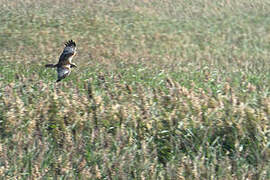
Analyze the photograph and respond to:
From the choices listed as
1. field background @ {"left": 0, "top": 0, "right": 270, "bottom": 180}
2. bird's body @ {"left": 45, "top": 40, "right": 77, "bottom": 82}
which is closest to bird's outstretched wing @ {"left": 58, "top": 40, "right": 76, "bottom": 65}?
bird's body @ {"left": 45, "top": 40, "right": 77, "bottom": 82}

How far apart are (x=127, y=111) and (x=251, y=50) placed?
14.1 metres

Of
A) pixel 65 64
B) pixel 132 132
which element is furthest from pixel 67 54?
pixel 132 132

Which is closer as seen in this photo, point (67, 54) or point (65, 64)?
point (65, 64)

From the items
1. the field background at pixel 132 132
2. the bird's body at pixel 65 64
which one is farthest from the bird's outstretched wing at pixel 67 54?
the field background at pixel 132 132

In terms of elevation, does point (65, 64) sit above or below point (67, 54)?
below

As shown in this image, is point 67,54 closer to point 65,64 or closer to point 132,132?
point 65,64

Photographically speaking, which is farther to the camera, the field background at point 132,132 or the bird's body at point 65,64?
the bird's body at point 65,64

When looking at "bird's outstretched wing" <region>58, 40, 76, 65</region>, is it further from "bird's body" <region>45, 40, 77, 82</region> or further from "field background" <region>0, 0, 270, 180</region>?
"field background" <region>0, 0, 270, 180</region>

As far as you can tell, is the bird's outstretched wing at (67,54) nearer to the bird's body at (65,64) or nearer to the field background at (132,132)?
the bird's body at (65,64)

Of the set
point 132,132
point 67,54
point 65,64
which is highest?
point 67,54

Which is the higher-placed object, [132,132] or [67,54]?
[67,54]

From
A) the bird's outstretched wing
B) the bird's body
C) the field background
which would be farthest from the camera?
the bird's outstretched wing

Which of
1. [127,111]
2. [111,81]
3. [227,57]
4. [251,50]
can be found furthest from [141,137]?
[251,50]

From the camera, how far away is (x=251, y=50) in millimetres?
18219
